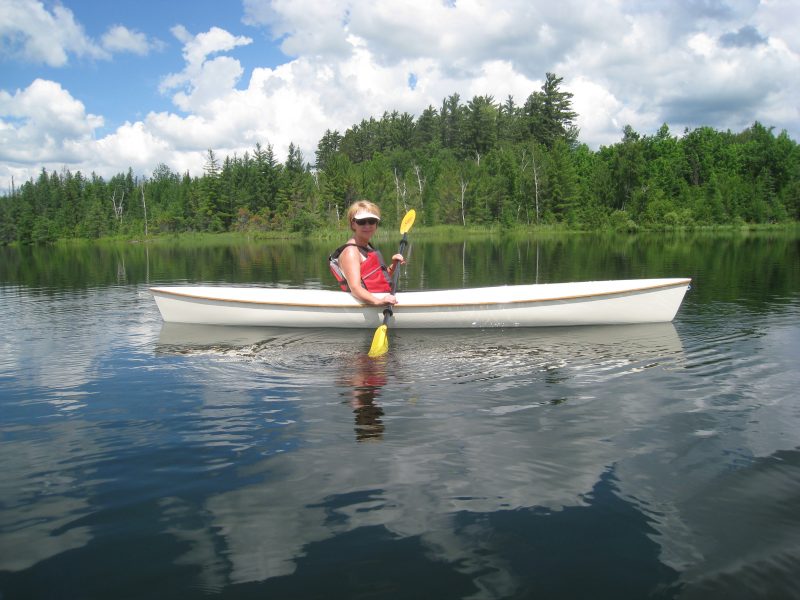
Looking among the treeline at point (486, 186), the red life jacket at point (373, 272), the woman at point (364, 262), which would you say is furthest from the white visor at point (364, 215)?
the treeline at point (486, 186)

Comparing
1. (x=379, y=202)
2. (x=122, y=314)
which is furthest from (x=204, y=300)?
(x=379, y=202)

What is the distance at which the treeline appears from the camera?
60.4m

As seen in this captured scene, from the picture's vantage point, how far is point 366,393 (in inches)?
236

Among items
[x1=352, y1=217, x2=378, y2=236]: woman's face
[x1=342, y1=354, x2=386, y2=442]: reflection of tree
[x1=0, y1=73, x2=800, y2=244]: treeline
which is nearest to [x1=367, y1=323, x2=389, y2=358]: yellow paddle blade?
[x1=342, y1=354, x2=386, y2=442]: reflection of tree

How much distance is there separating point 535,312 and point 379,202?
6299 centimetres

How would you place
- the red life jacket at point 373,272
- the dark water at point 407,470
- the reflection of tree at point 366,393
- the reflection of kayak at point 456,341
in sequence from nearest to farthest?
the dark water at point 407,470, the reflection of tree at point 366,393, the reflection of kayak at point 456,341, the red life jacket at point 373,272

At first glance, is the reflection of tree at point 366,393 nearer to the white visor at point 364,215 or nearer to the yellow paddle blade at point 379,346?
the yellow paddle blade at point 379,346

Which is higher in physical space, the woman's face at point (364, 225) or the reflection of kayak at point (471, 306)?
the woman's face at point (364, 225)

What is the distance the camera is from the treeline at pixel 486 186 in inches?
2379

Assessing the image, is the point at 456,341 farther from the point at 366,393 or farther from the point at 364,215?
the point at 366,393

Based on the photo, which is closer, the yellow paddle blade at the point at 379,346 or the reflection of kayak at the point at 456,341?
the yellow paddle blade at the point at 379,346

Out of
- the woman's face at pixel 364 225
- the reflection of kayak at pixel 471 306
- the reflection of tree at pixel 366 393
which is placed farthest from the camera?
the reflection of kayak at pixel 471 306

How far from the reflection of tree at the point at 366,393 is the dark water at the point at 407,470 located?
3cm

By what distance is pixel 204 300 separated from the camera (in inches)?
375
